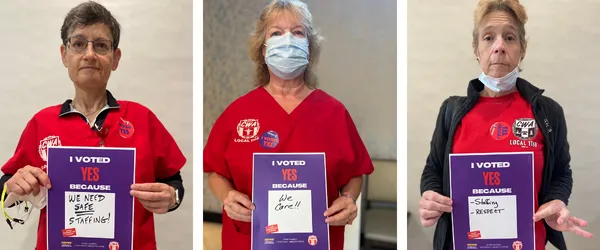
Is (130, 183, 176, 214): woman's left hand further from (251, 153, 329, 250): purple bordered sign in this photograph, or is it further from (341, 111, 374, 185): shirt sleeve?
(341, 111, 374, 185): shirt sleeve

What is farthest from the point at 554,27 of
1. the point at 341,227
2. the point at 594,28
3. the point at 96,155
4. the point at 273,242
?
the point at 96,155

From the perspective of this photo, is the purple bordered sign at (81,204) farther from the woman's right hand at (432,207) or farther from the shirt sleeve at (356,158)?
the woman's right hand at (432,207)

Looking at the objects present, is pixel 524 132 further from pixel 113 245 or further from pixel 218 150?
pixel 113 245

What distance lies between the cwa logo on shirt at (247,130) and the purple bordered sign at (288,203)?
87mm

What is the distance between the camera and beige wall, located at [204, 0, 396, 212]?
191 centimetres

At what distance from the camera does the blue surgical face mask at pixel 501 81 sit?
1744 millimetres

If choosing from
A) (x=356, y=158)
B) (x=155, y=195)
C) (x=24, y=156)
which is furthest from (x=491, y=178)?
(x=24, y=156)

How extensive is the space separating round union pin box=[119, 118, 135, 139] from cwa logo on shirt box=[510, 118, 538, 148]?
1441 mm

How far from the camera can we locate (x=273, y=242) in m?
1.75

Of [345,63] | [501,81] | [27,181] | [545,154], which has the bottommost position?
[27,181]

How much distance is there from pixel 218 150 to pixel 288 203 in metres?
0.36

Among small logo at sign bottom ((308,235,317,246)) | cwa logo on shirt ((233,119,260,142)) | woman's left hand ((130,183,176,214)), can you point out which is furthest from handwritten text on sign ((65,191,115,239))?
small logo at sign bottom ((308,235,317,246))

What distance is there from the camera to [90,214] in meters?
1.70

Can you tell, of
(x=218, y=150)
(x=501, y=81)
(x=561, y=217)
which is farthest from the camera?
(x=218, y=150)
